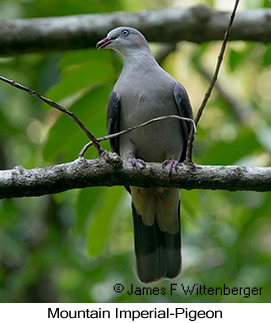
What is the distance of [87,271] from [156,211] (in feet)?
4.19

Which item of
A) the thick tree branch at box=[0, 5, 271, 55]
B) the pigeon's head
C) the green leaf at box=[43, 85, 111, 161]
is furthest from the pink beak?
the thick tree branch at box=[0, 5, 271, 55]

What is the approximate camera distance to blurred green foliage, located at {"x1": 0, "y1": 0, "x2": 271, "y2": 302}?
398 cm

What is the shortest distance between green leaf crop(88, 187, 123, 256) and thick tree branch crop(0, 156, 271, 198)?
31.4 inches

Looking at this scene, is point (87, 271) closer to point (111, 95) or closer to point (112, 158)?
point (111, 95)

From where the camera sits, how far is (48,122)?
6.27 m

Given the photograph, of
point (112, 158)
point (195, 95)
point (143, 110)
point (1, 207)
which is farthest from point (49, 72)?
point (195, 95)

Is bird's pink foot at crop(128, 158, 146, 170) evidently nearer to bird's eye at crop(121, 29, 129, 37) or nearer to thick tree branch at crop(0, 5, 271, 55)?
bird's eye at crop(121, 29, 129, 37)

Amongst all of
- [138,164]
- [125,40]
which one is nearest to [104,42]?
[125,40]

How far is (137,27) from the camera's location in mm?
4500

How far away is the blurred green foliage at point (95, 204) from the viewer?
3.98 meters

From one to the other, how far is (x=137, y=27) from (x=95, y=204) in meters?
1.62

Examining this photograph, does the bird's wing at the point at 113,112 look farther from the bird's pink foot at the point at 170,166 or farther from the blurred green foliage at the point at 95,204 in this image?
the bird's pink foot at the point at 170,166

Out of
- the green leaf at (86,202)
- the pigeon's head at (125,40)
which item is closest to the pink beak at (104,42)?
the pigeon's head at (125,40)

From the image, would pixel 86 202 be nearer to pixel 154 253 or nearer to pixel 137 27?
pixel 154 253
